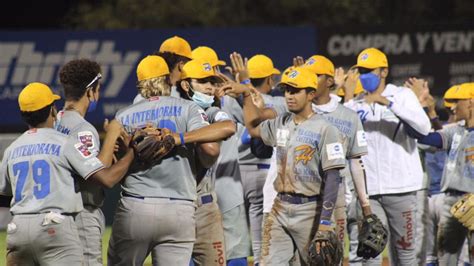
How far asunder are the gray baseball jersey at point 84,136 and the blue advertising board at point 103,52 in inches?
363

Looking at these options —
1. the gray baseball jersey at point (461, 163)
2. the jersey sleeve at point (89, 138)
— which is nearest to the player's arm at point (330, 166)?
the jersey sleeve at point (89, 138)

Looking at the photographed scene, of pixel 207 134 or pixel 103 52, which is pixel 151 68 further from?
pixel 103 52

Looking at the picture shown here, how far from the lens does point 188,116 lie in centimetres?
748

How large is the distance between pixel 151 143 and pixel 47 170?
2.34 feet

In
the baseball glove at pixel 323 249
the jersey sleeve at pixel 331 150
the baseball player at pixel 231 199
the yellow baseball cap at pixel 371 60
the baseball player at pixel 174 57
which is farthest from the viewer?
the yellow baseball cap at pixel 371 60

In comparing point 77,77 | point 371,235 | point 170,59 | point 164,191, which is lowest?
point 371,235

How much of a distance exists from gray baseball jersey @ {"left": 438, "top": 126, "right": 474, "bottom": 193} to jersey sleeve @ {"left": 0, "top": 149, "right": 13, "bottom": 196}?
4.35 meters

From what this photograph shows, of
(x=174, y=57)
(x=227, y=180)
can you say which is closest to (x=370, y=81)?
(x=227, y=180)

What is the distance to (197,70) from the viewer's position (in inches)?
336

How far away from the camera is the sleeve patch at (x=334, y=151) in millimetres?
7977

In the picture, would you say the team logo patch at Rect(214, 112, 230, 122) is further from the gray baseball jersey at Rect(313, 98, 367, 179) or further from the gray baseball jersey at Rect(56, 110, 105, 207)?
the gray baseball jersey at Rect(313, 98, 367, 179)

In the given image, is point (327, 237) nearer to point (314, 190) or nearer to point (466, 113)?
point (314, 190)

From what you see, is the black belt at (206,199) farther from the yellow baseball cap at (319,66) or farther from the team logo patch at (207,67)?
the yellow baseball cap at (319,66)

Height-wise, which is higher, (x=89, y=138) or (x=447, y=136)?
(x=89, y=138)
